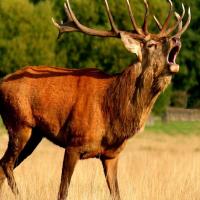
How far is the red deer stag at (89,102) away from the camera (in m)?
10.5

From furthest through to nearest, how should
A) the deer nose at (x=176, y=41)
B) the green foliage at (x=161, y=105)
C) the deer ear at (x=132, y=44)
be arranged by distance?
the green foliage at (x=161, y=105)
the deer ear at (x=132, y=44)
the deer nose at (x=176, y=41)

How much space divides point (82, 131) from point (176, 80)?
161ft

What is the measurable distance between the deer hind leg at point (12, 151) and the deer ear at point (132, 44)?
149 cm

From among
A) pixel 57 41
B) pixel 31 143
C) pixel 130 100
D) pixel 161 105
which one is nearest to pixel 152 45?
pixel 130 100

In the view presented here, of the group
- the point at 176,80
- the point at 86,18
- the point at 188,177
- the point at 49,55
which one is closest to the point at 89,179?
the point at 188,177

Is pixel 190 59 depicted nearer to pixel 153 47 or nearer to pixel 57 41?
pixel 57 41

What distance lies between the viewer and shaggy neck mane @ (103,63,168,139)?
34.7 ft

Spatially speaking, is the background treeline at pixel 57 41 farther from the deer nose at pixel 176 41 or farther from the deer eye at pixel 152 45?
the deer nose at pixel 176 41

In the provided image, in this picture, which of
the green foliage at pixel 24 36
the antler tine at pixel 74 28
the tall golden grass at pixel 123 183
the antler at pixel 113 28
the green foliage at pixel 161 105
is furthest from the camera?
the green foliage at pixel 161 105

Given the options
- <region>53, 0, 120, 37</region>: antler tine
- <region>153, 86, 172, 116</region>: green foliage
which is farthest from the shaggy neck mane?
<region>153, 86, 172, 116</region>: green foliage

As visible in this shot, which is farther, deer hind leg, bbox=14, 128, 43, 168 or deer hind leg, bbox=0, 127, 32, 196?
deer hind leg, bbox=14, 128, 43, 168

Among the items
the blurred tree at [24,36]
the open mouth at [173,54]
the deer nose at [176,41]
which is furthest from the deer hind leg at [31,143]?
the blurred tree at [24,36]

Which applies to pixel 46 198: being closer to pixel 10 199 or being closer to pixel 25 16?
pixel 10 199

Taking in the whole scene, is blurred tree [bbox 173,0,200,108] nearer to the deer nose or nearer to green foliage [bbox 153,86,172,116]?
green foliage [bbox 153,86,172,116]
